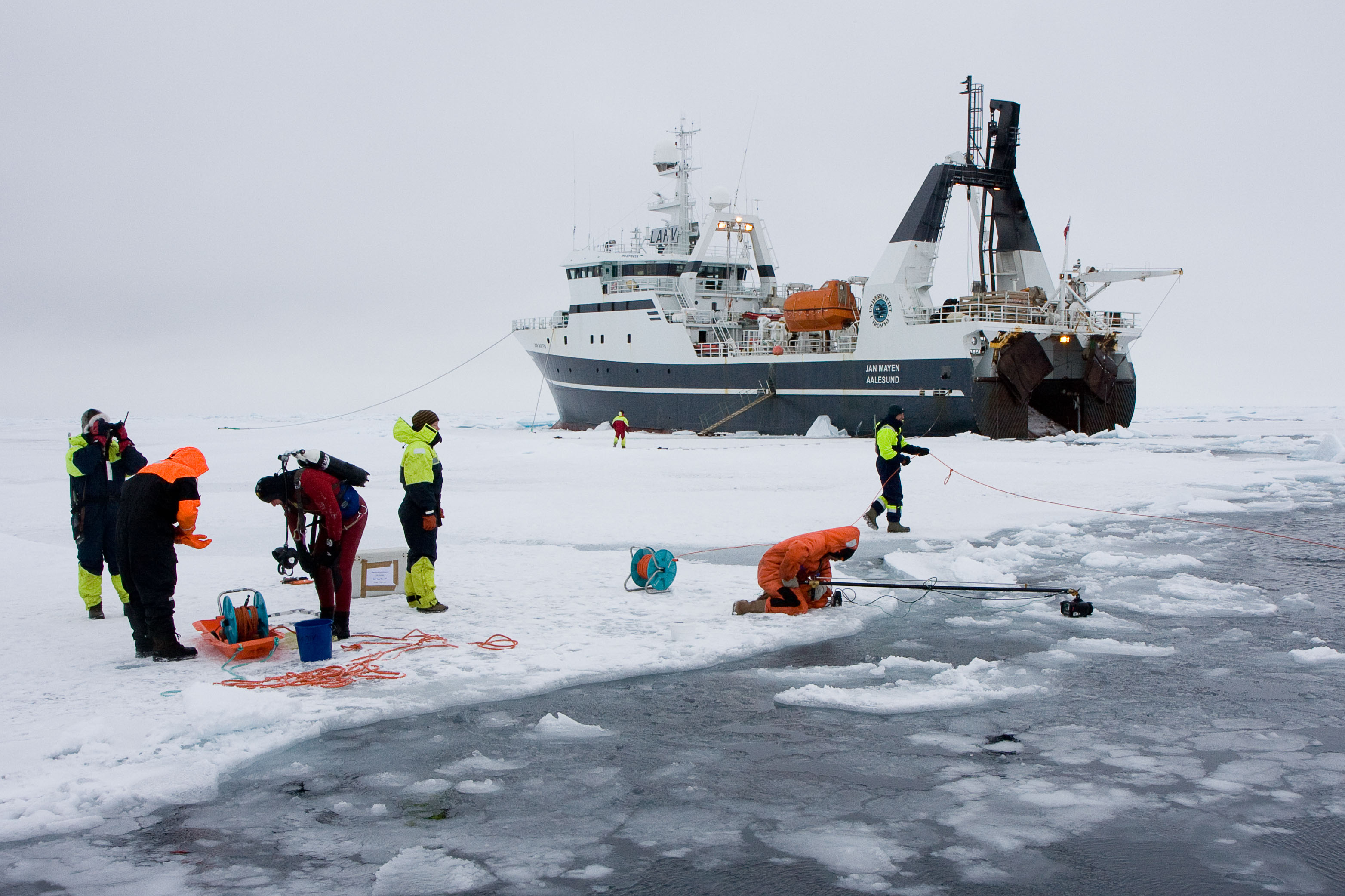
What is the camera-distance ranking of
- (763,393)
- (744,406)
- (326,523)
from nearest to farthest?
(326,523)
(763,393)
(744,406)

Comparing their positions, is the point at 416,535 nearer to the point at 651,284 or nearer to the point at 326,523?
the point at 326,523

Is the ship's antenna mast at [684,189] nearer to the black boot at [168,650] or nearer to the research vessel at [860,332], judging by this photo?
the research vessel at [860,332]

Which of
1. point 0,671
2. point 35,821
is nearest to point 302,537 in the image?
point 0,671

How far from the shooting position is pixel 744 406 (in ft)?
106

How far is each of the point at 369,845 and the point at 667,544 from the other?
7184 millimetres

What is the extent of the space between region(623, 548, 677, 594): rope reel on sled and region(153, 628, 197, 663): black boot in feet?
10.5

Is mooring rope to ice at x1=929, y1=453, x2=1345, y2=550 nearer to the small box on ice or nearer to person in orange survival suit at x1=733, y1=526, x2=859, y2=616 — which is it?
person in orange survival suit at x1=733, y1=526, x2=859, y2=616

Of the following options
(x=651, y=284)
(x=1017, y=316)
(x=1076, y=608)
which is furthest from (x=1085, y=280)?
(x=1076, y=608)

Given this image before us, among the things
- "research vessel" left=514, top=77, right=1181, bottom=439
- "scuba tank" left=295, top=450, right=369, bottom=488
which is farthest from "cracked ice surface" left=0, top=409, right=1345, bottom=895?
"research vessel" left=514, top=77, right=1181, bottom=439

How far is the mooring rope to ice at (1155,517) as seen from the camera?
33.6ft

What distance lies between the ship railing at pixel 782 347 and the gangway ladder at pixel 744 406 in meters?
1.19

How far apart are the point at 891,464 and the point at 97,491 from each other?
24.8 feet

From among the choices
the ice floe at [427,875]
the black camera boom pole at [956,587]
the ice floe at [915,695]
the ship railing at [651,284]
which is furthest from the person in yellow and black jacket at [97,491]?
the ship railing at [651,284]

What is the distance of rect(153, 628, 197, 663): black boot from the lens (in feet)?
18.1
